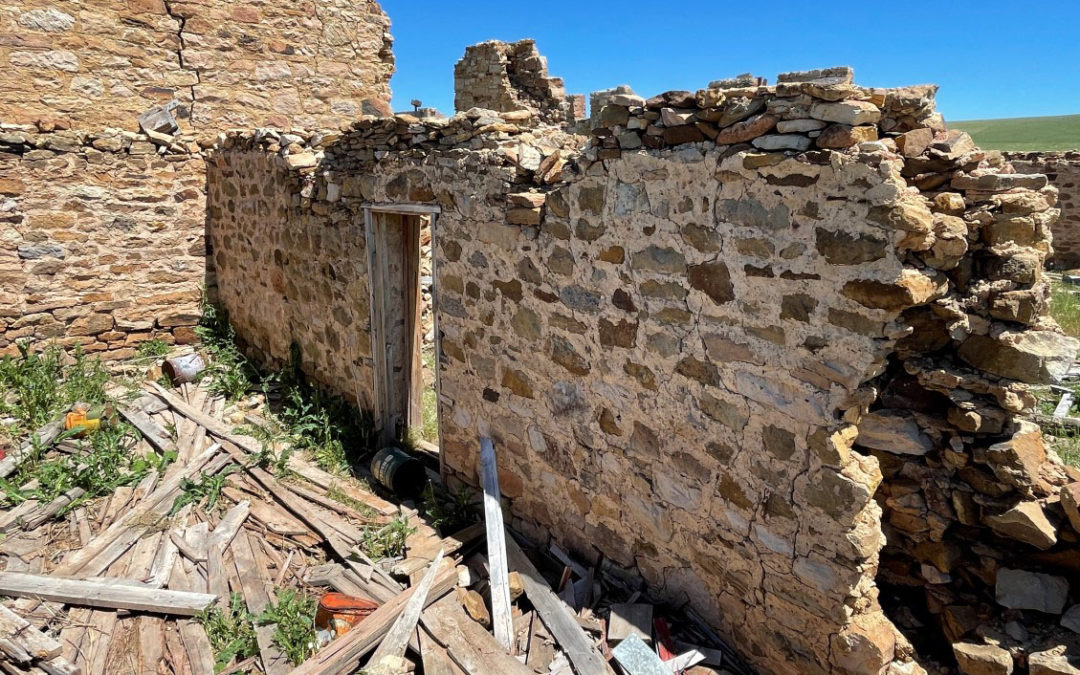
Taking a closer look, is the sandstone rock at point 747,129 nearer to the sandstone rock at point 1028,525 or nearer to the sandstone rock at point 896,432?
the sandstone rock at point 896,432

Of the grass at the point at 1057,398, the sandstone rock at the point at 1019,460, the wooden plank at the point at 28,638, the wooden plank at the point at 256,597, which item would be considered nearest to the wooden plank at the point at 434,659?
the wooden plank at the point at 256,597

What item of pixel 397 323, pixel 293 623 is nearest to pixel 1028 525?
pixel 293 623

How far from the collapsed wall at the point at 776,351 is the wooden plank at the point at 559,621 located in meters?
0.30

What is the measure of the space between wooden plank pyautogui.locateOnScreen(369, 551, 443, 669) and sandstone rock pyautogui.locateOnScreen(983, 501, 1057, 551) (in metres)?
2.75

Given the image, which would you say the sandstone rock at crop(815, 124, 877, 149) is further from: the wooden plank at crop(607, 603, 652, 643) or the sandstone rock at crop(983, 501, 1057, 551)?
the wooden plank at crop(607, 603, 652, 643)

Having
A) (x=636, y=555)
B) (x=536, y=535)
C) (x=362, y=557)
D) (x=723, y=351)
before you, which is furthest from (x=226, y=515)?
(x=723, y=351)

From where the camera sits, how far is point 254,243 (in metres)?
6.43

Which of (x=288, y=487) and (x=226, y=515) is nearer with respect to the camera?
(x=226, y=515)

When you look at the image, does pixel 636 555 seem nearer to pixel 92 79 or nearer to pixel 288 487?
pixel 288 487

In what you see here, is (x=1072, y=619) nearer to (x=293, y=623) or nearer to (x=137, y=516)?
(x=293, y=623)

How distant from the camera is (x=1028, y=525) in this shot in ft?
9.20

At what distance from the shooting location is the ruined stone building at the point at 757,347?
7.98 ft

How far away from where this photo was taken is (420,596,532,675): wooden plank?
3.06 metres

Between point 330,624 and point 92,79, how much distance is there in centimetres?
644
